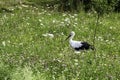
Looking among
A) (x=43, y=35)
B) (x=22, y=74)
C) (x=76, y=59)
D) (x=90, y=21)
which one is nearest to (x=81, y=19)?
(x=90, y=21)

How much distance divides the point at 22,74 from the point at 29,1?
1684cm

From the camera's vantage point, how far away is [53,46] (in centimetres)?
1548

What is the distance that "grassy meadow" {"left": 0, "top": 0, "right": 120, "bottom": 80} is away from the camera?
12.1 m

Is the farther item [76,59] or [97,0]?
[97,0]

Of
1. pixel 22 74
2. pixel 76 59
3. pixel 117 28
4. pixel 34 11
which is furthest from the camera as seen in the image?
pixel 34 11

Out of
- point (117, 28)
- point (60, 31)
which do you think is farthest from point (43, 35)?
point (117, 28)

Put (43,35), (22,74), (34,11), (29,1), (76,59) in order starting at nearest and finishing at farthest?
(22,74) → (76,59) → (43,35) → (34,11) → (29,1)

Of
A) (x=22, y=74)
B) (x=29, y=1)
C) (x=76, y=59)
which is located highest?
A: (x=22, y=74)

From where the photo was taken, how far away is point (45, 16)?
823 inches

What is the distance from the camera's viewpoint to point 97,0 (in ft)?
52.8

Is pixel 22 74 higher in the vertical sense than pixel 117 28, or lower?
higher

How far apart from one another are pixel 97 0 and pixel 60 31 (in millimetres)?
2581

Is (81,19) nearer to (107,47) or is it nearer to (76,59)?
(107,47)

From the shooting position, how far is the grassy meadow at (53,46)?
12.1 meters
